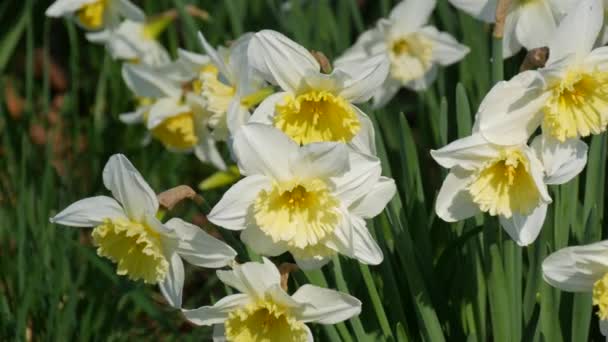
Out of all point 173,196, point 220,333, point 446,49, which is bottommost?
point 220,333

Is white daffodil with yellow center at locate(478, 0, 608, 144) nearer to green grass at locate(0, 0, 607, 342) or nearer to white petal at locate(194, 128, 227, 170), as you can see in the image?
green grass at locate(0, 0, 607, 342)

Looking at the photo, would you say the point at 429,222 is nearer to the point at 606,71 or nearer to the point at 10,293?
the point at 606,71

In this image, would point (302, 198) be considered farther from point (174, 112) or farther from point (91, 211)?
point (174, 112)

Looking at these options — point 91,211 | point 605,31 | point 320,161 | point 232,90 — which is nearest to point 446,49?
point 605,31

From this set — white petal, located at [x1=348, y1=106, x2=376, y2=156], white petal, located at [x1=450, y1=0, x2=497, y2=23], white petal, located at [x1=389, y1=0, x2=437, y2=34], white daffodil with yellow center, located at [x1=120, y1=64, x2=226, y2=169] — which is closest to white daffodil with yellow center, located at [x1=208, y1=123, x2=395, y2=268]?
white petal, located at [x1=348, y1=106, x2=376, y2=156]

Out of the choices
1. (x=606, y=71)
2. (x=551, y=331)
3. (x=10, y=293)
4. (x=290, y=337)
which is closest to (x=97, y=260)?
(x=10, y=293)

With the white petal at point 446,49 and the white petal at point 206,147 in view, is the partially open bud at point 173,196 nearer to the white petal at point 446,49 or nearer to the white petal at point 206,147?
the white petal at point 206,147

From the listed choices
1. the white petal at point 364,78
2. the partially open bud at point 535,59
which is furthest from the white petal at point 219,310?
the partially open bud at point 535,59
